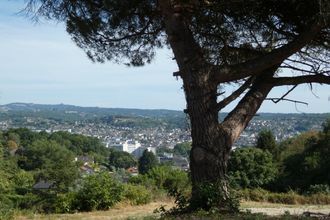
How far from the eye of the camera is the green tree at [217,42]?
6.11 metres

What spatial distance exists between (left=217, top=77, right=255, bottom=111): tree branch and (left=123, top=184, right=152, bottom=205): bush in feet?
21.5

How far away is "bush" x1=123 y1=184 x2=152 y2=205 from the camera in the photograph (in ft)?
41.7

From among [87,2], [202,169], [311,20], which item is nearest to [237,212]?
[202,169]

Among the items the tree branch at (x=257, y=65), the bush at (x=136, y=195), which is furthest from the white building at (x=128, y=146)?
the tree branch at (x=257, y=65)

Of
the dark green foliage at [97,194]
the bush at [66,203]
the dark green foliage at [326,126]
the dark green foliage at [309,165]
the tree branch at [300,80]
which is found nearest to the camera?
the tree branch at [300,80]

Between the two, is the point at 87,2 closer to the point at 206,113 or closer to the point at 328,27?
the point at 206,113

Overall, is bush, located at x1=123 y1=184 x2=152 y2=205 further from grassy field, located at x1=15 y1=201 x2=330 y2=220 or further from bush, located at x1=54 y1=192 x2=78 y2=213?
bush, located at x1=54 y1=192 x2=78 y2=213

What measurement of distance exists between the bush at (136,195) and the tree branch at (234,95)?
6542 mm

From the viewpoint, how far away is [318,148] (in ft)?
109

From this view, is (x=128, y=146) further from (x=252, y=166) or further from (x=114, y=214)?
(x=114, y=214)

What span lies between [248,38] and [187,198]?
7.77 ft

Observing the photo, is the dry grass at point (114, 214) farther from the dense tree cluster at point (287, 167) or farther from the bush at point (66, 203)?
the dense tree cluster at point (287, 167)

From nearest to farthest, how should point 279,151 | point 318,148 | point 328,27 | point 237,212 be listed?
point 237,212, point 328,27, point 318,148, point 279,151

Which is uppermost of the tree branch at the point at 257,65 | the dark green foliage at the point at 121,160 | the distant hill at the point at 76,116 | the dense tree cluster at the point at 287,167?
the tree branch at the point at 257,65
